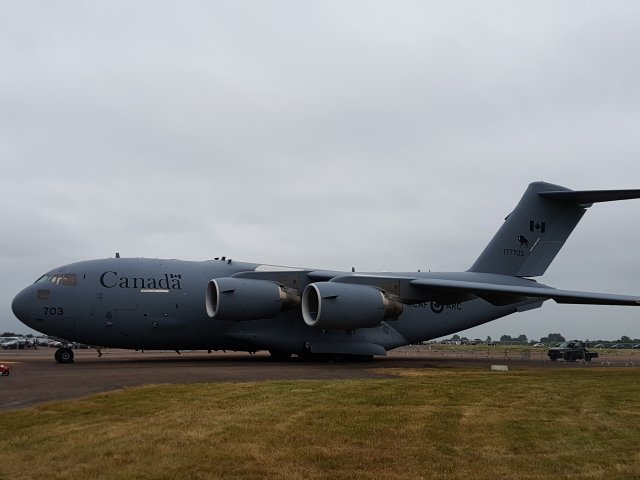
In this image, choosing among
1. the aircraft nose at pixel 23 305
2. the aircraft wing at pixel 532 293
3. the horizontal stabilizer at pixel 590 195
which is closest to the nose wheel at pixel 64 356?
the aircraft nose at pixel 23 305

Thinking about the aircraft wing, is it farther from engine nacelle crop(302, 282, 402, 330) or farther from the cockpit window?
the cockpit window

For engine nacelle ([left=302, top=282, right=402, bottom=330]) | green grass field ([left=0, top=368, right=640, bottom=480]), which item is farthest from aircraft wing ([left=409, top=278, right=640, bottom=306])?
green grass field ([left=0, top=368, right=640, bottom=480])

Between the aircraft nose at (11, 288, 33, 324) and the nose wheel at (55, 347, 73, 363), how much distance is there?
1544mm

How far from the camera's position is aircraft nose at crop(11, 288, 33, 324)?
23344 millimetres

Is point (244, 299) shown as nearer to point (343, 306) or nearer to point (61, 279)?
point (343, 306)

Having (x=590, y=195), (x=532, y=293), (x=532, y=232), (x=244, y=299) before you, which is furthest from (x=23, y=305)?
(x=590, y=195)

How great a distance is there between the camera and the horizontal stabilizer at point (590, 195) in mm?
24641

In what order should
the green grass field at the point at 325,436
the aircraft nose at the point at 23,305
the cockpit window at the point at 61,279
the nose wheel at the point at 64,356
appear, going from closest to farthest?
the green grass field at the point at 325,436, the aircraft nose at the point at 23,305, the nose wheel at the point at 64,356, the cockpit window at the point at 61,279

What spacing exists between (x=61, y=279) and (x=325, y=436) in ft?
59.9

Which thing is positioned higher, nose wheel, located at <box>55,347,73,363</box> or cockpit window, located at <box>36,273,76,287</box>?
cockpit window, located at <box>36,273,76,287</box>

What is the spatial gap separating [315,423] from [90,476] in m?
3.18

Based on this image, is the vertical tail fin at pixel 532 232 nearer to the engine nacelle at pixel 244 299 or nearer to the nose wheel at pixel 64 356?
the engine nacelle at pixel 244 299

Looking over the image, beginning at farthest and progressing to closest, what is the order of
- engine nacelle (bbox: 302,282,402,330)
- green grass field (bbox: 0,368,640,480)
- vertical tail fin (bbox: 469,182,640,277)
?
vertical tail fin (bbox: 469,182,640,277) → engine nacelle (bbox: 302,282,402,330) → green grass field (bbox: 0,368,640,480)

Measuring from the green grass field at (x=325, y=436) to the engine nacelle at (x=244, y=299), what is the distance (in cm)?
1125
